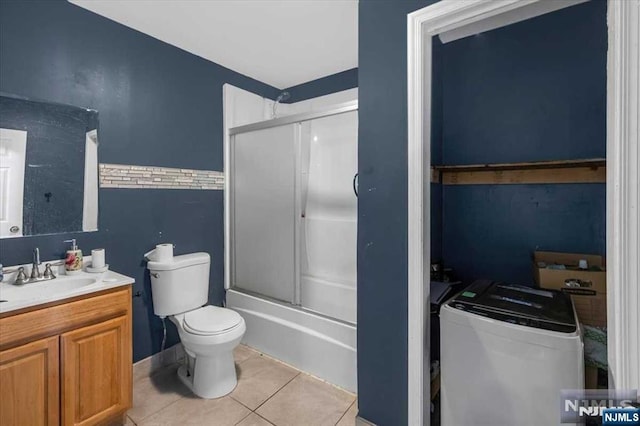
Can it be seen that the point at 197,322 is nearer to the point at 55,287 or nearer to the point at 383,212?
the point at 55,287

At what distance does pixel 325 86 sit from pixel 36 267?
2565 mm

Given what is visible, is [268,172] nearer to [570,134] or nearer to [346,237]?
[346,237]

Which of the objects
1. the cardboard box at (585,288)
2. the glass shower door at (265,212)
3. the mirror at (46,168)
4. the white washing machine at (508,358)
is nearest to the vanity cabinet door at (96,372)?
the mirror at (46,168)

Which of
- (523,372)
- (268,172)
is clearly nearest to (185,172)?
(268,172)

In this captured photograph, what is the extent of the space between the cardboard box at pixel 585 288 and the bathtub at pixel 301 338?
1.19m

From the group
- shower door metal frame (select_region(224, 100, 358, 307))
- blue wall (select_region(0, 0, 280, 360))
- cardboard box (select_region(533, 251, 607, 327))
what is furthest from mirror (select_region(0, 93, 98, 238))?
cardboard box (select_region(533, 251, 607, 327))

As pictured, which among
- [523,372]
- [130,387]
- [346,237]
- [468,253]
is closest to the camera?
[523,372]

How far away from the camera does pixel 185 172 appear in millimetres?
2342

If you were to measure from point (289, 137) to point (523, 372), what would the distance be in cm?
198

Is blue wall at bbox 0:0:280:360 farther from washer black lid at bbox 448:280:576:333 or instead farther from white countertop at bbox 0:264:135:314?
washer black lid at bbox 448:280:576:333

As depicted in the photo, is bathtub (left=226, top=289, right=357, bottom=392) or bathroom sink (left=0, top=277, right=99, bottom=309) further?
bathtub (left=226, top=289, right=357, bottom=392)

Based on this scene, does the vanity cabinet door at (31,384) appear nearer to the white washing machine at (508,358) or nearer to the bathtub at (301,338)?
the bathtub at (301,338)

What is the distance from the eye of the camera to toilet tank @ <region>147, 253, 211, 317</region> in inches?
79.6

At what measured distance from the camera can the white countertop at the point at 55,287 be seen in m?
1.33
